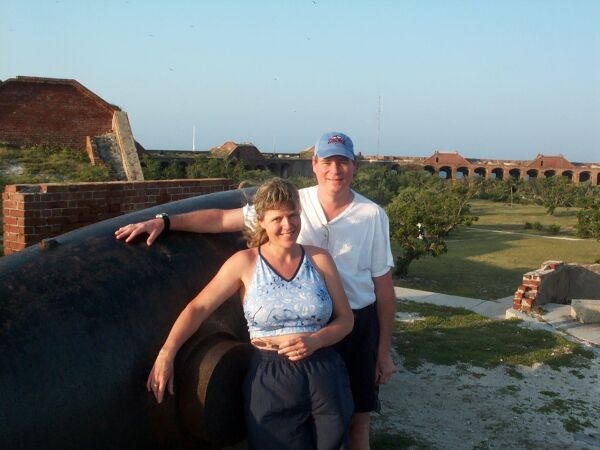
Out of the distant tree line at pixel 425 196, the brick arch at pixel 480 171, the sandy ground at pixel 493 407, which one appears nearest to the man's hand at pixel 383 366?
the distant tree line at pixel 425 196

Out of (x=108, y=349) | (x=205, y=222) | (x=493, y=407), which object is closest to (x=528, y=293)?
(x=493, y=407)

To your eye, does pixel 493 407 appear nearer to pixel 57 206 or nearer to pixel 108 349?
pixel 57 206

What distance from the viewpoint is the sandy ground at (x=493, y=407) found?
4.68 meters

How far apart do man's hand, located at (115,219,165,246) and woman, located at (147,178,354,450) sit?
0.49m

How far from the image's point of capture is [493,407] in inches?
209

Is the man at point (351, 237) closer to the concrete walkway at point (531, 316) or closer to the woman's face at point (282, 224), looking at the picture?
the woman's face at point (282, 224)

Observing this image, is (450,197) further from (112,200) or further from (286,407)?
(286,407)

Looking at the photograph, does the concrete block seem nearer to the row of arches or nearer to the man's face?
the man's face

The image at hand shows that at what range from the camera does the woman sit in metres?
2.24

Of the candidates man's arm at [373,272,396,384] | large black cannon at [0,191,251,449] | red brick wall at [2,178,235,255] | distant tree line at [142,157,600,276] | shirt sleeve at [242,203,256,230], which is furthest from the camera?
distant tree line at [142,157,600,276]

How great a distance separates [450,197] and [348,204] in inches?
769

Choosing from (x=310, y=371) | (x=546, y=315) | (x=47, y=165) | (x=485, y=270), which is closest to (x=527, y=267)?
(x=485, y=270)

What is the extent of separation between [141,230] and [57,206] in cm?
207

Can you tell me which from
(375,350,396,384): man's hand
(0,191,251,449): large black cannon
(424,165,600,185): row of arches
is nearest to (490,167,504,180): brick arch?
(424,165,600,185): row of arches
